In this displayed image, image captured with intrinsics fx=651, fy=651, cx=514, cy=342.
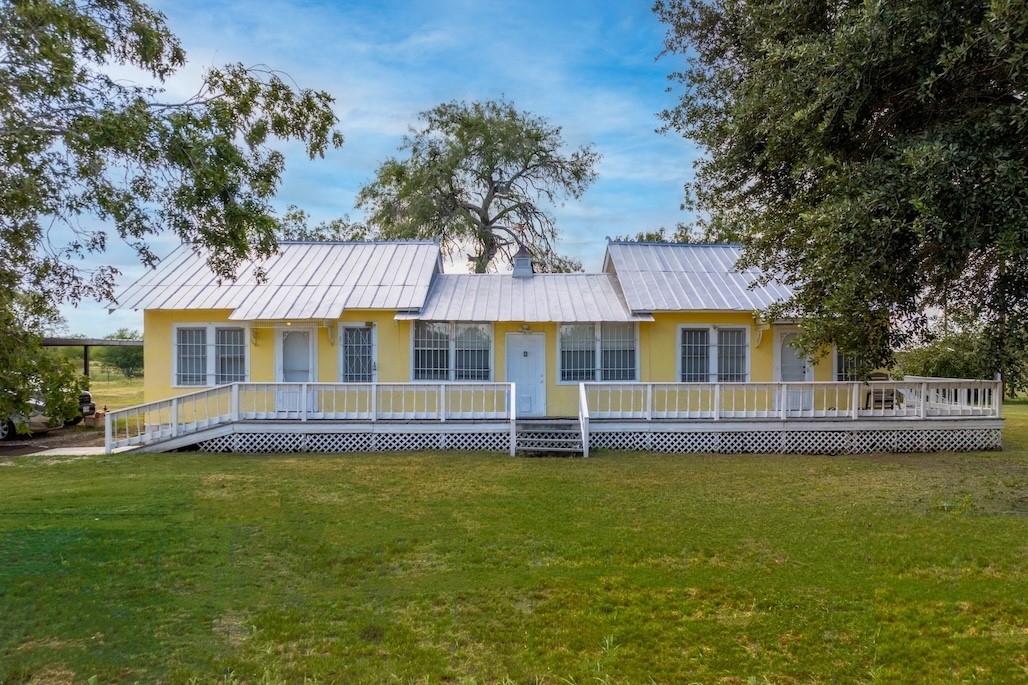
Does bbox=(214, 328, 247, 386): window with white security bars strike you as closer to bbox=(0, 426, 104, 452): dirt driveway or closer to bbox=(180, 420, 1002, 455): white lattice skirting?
bbox=(180, 420, 1002, 455): white lattice skirting

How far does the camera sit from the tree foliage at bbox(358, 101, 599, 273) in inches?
1167

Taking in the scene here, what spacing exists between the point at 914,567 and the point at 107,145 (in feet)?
27.7

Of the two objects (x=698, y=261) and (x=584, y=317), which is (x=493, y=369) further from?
(x=698, y=261)

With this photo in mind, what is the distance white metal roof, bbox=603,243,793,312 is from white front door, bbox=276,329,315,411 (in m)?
7.96

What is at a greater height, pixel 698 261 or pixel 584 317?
pixel 698 261

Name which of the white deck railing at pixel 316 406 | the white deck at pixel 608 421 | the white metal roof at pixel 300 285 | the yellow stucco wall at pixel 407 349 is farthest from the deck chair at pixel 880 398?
the white metal roof at pixel 300 285

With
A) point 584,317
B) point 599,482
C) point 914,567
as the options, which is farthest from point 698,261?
point 914,567

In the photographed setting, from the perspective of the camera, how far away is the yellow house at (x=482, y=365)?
47.7 feet

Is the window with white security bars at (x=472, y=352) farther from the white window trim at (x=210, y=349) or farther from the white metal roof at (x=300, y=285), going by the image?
the white window trim at (x=210, y=349)

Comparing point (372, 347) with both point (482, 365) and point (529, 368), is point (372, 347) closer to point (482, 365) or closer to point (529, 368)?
point (482, 365)

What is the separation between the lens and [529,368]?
16344 mm

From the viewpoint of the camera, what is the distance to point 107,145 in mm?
5391

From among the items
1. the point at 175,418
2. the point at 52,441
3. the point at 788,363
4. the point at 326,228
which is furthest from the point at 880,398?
the point at 326,228

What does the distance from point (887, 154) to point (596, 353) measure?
31.9ft
